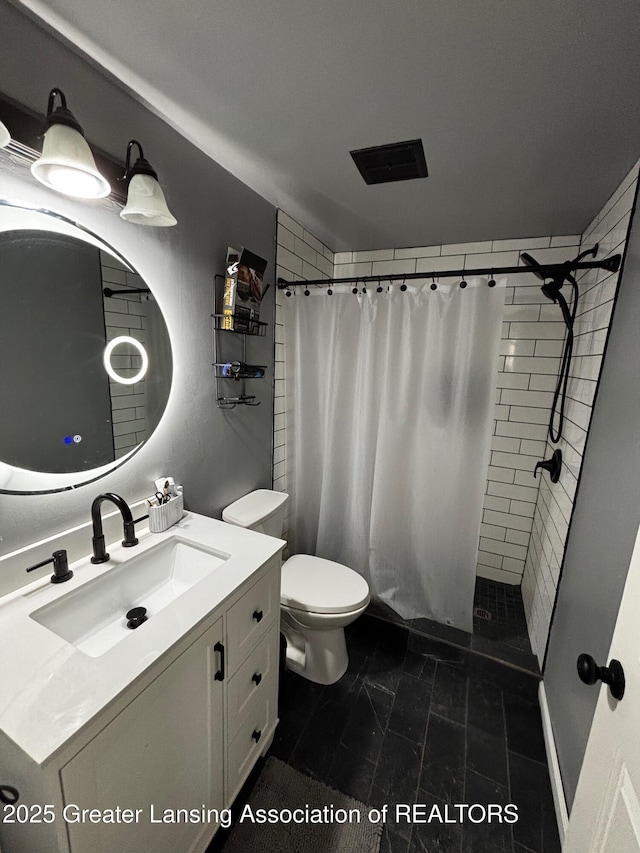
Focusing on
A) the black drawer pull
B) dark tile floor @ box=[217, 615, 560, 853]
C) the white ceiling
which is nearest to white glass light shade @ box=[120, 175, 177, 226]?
the white ceiling

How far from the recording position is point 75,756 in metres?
0.61

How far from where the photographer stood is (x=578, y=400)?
159 cm

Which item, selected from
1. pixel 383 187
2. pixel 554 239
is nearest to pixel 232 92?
pixel 383 187

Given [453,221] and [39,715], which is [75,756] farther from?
[453,221]

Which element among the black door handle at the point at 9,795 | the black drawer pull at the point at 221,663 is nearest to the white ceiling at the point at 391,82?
the black drawer pull at the point at 221,663

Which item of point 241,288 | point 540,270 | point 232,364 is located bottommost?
point 232,364

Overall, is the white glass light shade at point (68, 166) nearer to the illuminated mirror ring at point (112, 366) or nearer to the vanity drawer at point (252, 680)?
the illuminated mirror ring at point (112, 366)

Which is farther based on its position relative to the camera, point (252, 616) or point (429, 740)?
point (429, 740)

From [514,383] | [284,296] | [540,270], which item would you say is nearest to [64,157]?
[284,296]

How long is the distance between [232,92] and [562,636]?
7.43 ft

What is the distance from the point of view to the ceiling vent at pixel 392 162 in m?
1.27

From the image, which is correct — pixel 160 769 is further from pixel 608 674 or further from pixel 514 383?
pixel 514 383

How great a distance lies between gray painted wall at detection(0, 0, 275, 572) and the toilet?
0.18m

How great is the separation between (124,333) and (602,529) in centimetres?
169
